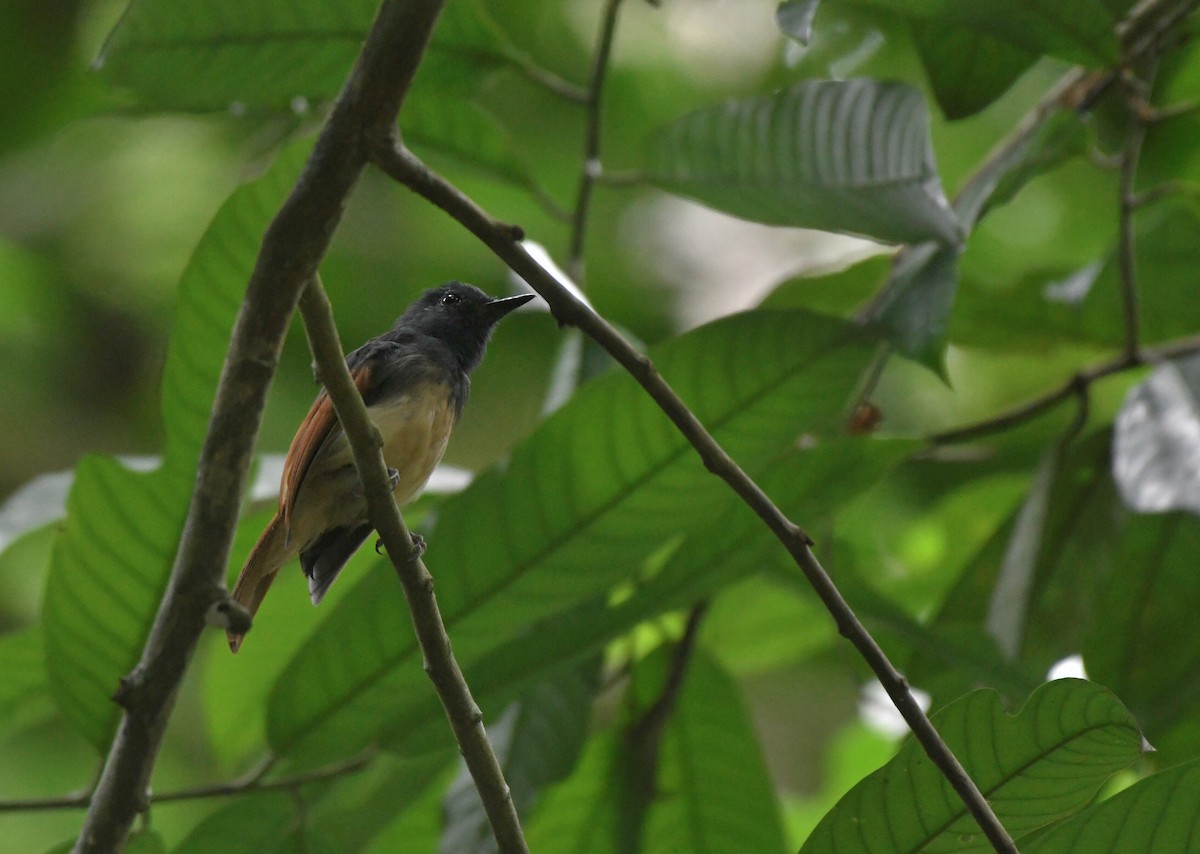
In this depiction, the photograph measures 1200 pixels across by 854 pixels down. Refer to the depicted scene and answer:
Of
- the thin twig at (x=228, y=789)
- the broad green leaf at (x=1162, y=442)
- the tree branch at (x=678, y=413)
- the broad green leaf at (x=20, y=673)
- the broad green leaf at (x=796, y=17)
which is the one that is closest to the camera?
the tree branch at (x=678, y=413)

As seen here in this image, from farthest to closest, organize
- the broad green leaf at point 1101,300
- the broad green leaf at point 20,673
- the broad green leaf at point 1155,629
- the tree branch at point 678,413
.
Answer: the broad green leaf at point 1101,300, the broad green leaf at point 20,673, the broad green leaf at point 1155,629, the tree branch at point 678,413

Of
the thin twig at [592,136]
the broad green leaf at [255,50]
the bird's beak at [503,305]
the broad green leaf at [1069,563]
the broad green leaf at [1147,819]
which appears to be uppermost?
the broad green leaf at [255,50]

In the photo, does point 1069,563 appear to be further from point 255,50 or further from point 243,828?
point 255,50

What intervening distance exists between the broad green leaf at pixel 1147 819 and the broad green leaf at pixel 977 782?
0.03 metres

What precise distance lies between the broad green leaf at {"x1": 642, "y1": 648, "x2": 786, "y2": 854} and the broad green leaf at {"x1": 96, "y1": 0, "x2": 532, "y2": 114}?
4.00ft

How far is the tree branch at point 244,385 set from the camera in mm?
1288

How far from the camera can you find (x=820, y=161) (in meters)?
2.02

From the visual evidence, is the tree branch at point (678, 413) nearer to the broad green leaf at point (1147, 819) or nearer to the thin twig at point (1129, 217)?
the broad green leaf at point (1147, 819)

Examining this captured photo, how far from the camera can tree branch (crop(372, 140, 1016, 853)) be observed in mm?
1242

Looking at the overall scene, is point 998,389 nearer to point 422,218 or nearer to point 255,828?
point 422,218

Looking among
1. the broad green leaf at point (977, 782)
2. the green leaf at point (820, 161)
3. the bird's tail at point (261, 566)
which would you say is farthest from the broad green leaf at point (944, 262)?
the bird's tail at point (261, 566)

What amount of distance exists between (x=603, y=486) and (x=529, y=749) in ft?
1.84

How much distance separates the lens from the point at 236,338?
135 cm

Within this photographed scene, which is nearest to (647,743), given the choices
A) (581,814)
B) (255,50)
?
(581,814)
